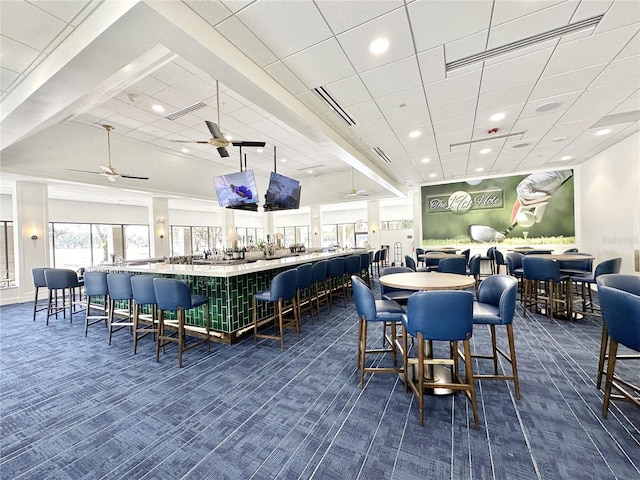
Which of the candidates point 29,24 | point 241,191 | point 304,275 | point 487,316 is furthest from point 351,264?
point 29,24

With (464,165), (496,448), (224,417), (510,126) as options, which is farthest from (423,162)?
(224,417)

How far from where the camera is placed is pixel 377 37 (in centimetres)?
264

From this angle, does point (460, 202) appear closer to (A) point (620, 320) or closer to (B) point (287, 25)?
(A) point (620, 320)

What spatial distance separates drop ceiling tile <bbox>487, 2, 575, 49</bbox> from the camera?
2.36m

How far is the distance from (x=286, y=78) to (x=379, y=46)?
1158 mm

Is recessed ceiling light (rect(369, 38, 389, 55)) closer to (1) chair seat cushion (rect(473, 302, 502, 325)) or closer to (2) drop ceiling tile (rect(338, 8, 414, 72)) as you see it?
(2) drop ceiling tile (rect(338, 8, 414, 72))

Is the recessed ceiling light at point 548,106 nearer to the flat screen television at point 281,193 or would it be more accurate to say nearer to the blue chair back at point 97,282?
the flat screen television at point 281,193

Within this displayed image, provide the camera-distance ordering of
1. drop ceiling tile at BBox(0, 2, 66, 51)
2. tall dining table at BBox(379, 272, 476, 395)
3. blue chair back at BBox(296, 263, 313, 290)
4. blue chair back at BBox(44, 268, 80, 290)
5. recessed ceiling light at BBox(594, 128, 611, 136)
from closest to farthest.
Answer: tall dining table at BBox(379, 272, 476, 395)
drop ceiling tile at BBox(0, 2, 66, 51)
blue chair back at BBox(296, 263, 313, 290)
blue chair back at BBox(44, 268, 80, 290)
recessed ceiling light at BBox(594, 128, 611, 136)

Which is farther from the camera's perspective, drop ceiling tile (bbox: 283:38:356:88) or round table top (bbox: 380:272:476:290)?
drop ceiling tile (bbox: 283:38:356:88)

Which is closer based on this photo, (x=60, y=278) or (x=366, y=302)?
(x=366, y=302)

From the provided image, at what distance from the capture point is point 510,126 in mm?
4836

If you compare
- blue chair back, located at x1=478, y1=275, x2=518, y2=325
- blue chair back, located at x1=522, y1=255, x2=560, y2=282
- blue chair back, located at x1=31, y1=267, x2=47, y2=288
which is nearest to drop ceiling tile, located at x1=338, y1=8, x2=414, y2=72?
blue chair back, located at x1=478, y1=275, x2=518, y2=325

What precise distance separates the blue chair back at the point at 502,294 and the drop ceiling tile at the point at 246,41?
10.7ft

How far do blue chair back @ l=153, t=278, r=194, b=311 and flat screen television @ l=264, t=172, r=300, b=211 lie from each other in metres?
3.65
